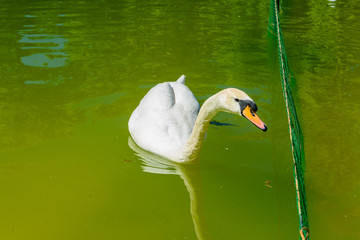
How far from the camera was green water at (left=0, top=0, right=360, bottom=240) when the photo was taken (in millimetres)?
4391

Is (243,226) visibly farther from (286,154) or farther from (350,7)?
(350,7)

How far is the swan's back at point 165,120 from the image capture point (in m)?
5.20

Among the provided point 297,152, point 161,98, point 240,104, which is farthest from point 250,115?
point 161,98

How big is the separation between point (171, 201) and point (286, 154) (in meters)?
1.61

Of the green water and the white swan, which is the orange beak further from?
the green water

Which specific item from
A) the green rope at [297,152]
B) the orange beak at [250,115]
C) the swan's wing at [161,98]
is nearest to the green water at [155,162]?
the green rope at [297,152]

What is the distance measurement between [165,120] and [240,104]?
154 centimetres

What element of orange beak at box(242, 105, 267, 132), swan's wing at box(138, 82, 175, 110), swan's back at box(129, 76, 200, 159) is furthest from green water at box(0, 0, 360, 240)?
orange beak at box(242, 105, 267, 132)

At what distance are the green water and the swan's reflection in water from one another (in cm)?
2

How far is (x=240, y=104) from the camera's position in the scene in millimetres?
4047

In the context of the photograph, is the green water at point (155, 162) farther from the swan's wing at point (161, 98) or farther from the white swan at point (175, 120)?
the swan's wing at point (161, 98)

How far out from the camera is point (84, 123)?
6238mm

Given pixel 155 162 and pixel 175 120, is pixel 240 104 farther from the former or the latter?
pixel 155 162

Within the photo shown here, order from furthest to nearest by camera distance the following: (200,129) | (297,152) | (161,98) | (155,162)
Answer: (161,98) → (155,162) → (200,129) → (297,152)
